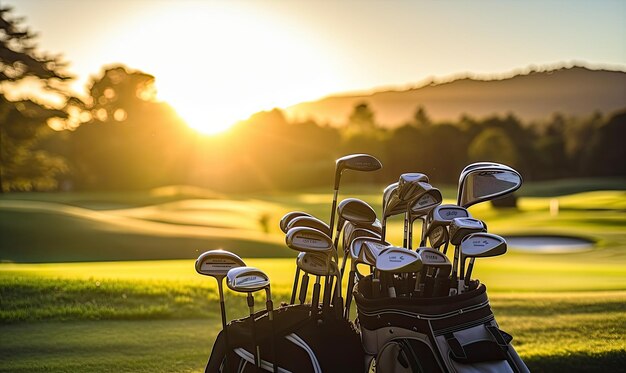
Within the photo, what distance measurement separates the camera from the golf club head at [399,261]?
2.28 meters

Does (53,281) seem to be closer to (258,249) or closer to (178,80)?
(178,80)

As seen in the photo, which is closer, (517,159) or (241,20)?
(241,20)

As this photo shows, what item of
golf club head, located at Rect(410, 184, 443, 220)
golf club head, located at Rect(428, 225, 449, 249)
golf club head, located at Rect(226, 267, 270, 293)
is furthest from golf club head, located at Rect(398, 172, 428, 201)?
golf club head, located at Rect(226, 267, 270, 293)

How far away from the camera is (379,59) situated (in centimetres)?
760

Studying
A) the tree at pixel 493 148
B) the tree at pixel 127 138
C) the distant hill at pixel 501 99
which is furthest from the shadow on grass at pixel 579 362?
the tree at pixel 493 148

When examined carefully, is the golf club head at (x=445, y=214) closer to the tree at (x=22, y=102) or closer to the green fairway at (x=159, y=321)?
the green fairway at (x=159, y=321)

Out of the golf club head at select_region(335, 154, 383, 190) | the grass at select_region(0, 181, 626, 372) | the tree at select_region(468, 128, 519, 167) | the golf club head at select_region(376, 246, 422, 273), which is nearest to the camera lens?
the golf club head at select_region(376, 246, 422, 273)

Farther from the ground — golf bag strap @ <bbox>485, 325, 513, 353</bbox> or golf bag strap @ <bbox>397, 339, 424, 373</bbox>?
golf bag strap @ <bbox>485, 325, 513, 353</bbox>

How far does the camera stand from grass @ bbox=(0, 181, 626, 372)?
4.13 meters

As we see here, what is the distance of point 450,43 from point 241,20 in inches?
82.9

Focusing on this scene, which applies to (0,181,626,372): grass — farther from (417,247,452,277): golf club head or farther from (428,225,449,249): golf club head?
(417,247,452,277): golf club head

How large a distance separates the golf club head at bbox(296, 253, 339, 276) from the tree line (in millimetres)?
7821

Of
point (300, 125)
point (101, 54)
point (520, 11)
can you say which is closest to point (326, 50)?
point (520, 11)

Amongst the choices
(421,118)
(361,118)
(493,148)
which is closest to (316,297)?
(493,148)
